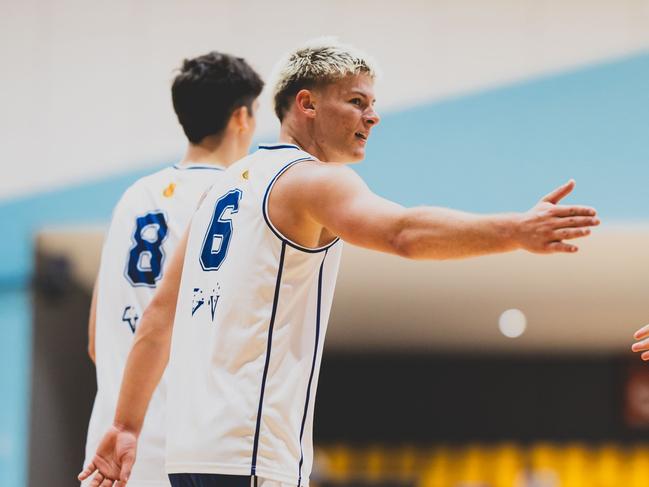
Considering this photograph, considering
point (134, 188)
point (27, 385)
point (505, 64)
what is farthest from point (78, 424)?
point (134, 188)

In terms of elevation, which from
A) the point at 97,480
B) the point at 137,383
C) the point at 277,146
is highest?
the point at 277,146

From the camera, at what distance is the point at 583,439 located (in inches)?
565

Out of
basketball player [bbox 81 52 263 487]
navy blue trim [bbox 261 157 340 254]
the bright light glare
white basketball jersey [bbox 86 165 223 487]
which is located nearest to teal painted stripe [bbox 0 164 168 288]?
basketball player [bbox 81 52 263 487]

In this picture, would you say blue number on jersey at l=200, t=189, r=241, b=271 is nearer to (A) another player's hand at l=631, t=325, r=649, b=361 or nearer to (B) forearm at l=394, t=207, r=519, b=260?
(B) forearm at l=394, t=207, r=519, b=260

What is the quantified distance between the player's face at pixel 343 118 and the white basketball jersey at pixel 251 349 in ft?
0.68

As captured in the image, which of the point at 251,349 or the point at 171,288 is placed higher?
the point at 171,288

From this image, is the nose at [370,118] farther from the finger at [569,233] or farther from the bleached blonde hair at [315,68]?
the finger at [569,233]

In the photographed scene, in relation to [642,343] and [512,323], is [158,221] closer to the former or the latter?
[642,343]

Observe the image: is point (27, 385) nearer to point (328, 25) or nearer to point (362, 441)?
point (328, 25)

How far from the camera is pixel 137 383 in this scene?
9.80ft

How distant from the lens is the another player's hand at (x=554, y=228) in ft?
6.97

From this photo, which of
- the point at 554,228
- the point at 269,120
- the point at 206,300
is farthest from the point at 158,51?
the point at 554,228

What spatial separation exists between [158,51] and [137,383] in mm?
5110

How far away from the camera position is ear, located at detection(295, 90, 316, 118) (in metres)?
2.91
